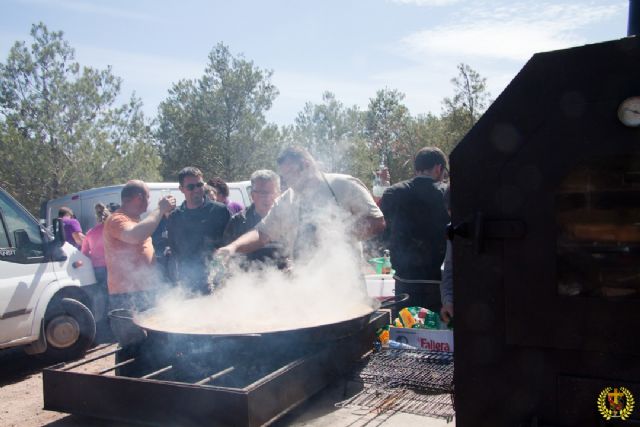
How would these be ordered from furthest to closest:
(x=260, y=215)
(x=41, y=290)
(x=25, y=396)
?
(x=41, y=290) → (x=260, y=215) → (x=25, y=396)

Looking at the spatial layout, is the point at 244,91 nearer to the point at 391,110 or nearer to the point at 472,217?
the point at 391,110

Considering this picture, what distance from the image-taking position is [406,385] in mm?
3764

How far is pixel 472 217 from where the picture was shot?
1946mm

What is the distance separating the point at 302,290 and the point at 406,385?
1251 millimetres

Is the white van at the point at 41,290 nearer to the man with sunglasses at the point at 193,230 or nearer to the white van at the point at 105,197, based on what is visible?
the man with sunglasses at the point at 193,230

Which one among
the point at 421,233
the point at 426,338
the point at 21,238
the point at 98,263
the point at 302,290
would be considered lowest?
the point at 426,338

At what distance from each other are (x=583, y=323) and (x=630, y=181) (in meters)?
0.48

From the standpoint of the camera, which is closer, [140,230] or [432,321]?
[432,321]

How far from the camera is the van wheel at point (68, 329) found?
631 cm

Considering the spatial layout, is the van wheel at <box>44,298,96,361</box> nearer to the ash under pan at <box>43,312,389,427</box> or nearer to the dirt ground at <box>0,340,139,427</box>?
the dirt ground at <box>0,340,139,427</box>

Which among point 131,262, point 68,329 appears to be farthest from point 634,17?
point 68,329

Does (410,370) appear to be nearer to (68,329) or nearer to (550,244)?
(550,244)

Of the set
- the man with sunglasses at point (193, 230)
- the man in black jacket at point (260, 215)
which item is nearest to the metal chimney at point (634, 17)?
the man in black jacket at point (260, 215)

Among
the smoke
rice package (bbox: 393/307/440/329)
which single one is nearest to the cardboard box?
rice package (bbox: 393/307/440/329)
